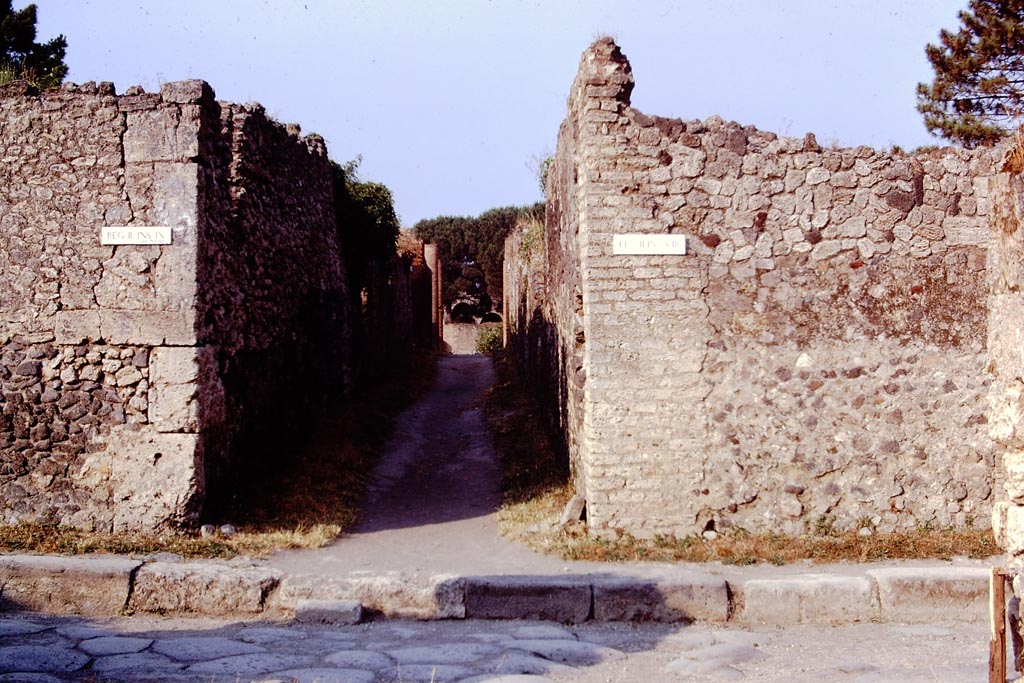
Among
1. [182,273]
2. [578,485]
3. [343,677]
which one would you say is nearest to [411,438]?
[578,485]

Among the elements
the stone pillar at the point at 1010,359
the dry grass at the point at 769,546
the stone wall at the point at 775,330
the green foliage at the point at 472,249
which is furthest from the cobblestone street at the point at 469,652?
the green foliage at the point at 472,249

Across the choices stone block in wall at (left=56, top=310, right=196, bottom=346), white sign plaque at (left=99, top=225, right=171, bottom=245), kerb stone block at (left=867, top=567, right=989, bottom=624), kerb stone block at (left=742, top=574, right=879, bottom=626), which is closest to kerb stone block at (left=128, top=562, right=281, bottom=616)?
stone block in wall at (left=56, top=310, right=196, bottom=346)

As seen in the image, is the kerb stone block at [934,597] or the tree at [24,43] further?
the tree at [24,43]

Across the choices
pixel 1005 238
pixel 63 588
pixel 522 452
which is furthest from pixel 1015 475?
pixel 522 452

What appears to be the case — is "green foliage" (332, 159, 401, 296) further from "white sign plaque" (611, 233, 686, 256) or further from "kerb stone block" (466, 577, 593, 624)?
"kerb stone block" (466, 577, 593, 624)

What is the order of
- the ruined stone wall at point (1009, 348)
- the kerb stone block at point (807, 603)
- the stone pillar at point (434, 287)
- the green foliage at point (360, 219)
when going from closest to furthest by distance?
the ruined stone wall at point (1009, 348)
the kerb stone block at point (807, 603)
the green foliage at point (360, 219)
the stone pillar at point (434, 287)

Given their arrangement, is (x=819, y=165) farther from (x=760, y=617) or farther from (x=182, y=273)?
(x=182, y=273)

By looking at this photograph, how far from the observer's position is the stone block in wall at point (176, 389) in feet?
24.4

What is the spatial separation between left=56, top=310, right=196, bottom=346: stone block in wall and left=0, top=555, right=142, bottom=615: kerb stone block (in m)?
2.10

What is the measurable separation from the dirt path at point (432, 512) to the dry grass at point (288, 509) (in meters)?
0.22

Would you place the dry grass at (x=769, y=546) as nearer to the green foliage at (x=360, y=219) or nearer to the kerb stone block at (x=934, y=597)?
the kerb stone block at (x=934, y=597)

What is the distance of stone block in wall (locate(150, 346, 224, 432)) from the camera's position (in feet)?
24.4

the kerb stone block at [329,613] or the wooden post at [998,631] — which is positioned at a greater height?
the wooden post at [998,631]

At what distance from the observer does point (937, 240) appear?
7402mm
